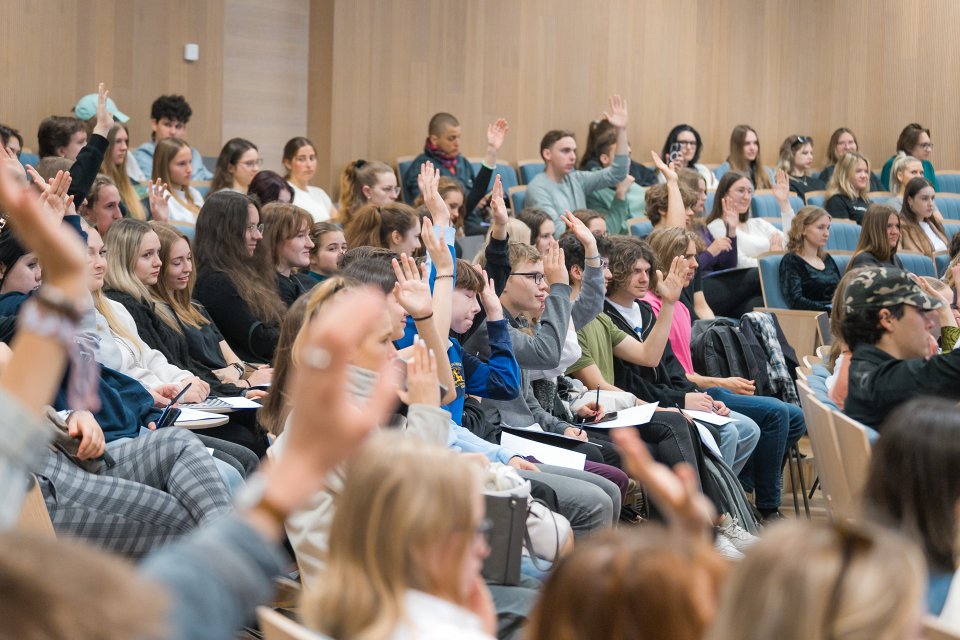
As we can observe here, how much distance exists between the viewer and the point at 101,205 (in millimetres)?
4910

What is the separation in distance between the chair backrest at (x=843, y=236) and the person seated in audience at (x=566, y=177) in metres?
1.48

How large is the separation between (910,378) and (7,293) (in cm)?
256

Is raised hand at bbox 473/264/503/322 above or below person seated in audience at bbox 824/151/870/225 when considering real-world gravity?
below

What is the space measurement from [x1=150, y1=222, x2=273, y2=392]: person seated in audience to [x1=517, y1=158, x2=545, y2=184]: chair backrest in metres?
4.93

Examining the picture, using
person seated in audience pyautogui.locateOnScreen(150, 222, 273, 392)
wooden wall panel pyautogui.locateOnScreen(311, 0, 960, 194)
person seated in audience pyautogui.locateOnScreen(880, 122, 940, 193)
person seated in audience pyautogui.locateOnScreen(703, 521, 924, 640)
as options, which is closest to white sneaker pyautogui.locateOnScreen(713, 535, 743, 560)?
person seated in audience pyautogui.locateOnScreen(150, 222, 273, 392)

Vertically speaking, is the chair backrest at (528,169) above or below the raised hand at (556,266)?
above

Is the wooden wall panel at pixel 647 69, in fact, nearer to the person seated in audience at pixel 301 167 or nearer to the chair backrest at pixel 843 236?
the person seated in audience at pixel 301 167

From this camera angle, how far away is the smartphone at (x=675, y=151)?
382 inches

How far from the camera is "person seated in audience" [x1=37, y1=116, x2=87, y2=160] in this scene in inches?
237

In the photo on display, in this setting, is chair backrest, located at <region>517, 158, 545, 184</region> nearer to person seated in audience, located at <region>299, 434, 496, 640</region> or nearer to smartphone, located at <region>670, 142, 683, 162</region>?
smartphone, located at <region>670, 142, 683, 162</region>

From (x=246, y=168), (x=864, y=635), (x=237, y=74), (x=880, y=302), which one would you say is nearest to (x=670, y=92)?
(x=237, y=74)

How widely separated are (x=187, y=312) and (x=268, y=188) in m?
1.88

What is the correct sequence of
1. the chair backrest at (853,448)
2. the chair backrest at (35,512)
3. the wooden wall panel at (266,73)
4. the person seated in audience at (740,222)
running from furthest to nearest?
the wooden wall panel at (266,73)
the person seated in audience at (740,222)
the chair backrest at (853,448)
the chair backrest at (35,512)

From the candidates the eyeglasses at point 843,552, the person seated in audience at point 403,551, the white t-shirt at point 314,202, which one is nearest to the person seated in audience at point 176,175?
the white t-shirt at point 314,202
